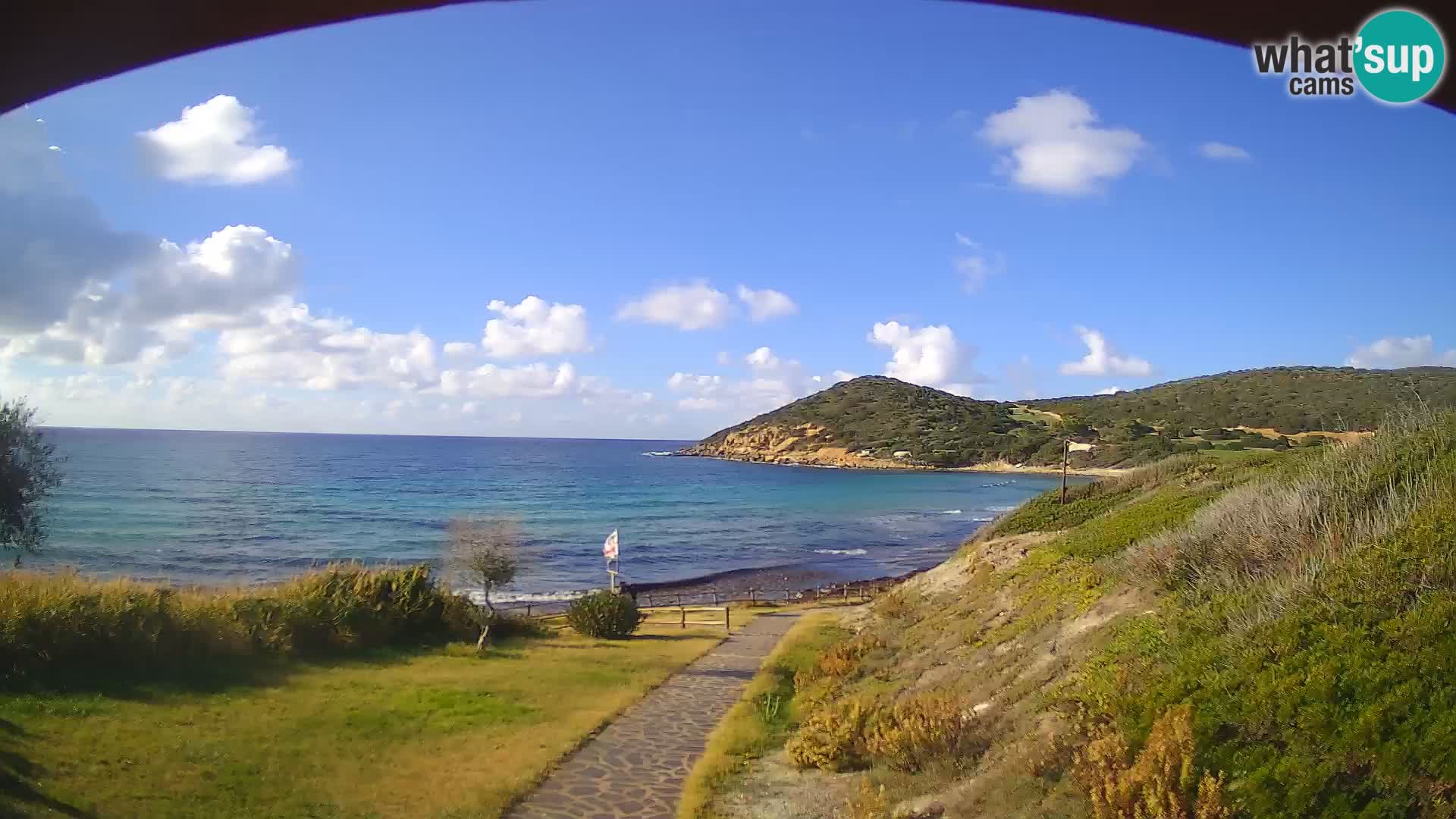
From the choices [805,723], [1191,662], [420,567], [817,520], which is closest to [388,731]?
[805,723]

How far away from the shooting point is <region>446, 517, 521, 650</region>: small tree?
21.0m

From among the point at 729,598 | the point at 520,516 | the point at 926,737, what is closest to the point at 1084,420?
the point at 520,516

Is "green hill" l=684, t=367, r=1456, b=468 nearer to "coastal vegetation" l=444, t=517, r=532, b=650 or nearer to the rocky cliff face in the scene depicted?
the rocky cliff face

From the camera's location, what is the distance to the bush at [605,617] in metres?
21.4

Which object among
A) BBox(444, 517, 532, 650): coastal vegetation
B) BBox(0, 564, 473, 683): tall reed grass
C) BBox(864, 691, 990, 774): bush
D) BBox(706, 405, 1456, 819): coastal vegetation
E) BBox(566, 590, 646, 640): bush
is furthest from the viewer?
BBox(566, 590, 646, 640): bush

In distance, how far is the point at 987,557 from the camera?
1658 cm

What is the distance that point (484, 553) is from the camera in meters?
21.0

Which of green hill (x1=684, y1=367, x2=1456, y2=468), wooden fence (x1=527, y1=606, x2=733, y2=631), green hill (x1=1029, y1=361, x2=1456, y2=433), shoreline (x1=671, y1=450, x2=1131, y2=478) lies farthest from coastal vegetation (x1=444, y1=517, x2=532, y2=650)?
shoreline (x1=671, y1=450, x2=1131, y2=478)

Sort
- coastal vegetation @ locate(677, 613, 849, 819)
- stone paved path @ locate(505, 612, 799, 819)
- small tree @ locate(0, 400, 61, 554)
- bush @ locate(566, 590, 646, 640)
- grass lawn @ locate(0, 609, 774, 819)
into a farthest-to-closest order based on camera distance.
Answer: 1. bush @ locate(566, 590, 646, 640)
2. small tree @ locate(0, 400, 61, 554)
3. coastal vegetation @ locate(677, 613, 849, 819)
4. stone paved path @ locate(505, 612, 799, 819)
5. grass lawn @ locate(0, 609, 774, 819)

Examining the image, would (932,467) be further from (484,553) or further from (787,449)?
(484,553)

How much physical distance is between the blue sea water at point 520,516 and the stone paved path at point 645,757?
34.8 feet

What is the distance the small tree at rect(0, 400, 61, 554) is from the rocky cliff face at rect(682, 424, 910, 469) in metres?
114

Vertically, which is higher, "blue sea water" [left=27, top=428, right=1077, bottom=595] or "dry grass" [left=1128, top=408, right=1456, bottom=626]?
"dry grass" [left=1128, top=408, right=1456, bottom=626]

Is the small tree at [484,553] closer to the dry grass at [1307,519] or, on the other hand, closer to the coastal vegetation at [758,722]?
the coastal vegetation at [758,722]
